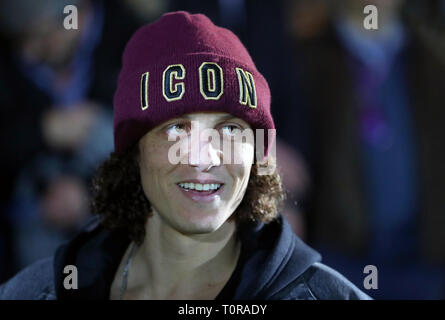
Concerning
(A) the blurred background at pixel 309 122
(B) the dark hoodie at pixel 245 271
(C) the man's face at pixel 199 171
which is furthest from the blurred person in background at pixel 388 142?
(C) the man's face at pixel 199 171

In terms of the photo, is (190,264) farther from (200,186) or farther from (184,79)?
(184,79)

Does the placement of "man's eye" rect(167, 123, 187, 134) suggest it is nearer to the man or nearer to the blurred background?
the man

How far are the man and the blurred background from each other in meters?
1.09

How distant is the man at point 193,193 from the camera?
2.11 m

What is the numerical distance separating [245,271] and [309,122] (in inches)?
67.4

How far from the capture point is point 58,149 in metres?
3.51

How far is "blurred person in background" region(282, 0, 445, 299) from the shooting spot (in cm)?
367

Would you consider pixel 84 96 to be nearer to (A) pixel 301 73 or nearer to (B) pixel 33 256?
(B) pixel 33 256

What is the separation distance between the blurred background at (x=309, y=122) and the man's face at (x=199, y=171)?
50.6 inches

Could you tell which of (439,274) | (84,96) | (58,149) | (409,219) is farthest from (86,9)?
(439,274)

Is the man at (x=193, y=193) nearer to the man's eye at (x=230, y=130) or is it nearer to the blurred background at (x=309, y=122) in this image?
the man's eye at (x=230, y=130)

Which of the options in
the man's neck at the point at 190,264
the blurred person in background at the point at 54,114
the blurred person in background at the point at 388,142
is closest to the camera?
the man's neck at the point at 190,264

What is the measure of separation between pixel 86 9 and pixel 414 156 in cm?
185

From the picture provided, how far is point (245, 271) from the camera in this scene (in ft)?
7.31
